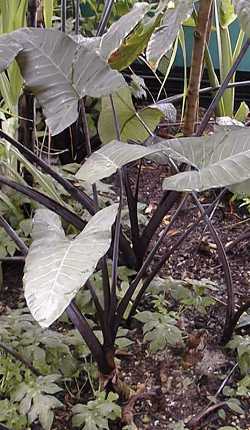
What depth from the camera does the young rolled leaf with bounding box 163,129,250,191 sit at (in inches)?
33.8

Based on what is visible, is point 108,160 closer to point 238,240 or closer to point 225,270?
Result: point 225,270

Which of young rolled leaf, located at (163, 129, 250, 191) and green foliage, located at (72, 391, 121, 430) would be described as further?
green foliage, located at (72, 391, 121, 430)

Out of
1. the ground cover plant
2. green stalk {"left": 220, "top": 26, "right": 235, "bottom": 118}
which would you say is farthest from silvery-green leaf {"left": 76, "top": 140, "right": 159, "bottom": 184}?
green stalk {"left": 220, "top": 26, "right": 235, "bottom": 118}

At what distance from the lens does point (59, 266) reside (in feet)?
2.84

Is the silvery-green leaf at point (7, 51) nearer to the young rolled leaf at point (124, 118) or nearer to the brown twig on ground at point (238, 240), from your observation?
the young rolled leaf at point (124, 118)

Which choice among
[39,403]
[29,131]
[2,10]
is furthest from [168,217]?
[39,403]

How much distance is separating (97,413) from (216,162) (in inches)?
19.1

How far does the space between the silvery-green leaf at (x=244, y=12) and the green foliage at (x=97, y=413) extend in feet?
2.19

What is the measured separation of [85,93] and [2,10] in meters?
0.44

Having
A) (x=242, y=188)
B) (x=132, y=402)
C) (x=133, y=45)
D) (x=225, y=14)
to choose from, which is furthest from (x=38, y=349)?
(x=225, y=14)

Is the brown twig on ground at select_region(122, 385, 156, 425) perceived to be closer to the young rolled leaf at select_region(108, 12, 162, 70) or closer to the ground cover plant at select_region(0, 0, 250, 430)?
the ground cover plant at select_region(0, 0, 250, 430)

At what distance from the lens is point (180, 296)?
1376mm

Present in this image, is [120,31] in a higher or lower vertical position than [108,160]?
higher

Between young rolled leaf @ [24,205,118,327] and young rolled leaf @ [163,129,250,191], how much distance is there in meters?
0.13
